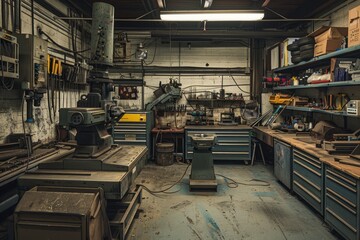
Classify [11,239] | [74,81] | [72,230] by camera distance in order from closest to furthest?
[72,230], [11,239], [74,81]

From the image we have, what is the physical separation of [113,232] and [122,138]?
283 cm

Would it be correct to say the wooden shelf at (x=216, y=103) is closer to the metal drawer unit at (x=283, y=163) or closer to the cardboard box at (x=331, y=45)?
the metal drawer unit at (x=283, y=163)

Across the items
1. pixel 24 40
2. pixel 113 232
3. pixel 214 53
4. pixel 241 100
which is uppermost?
pixel 214 53

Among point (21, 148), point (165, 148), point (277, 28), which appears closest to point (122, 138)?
point (165, 148)

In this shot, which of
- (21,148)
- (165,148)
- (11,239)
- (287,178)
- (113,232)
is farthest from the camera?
(165,148)

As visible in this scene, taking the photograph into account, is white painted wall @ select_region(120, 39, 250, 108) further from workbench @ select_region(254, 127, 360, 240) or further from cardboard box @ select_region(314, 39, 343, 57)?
workbench @ select_region(254, 127, 360, 240)

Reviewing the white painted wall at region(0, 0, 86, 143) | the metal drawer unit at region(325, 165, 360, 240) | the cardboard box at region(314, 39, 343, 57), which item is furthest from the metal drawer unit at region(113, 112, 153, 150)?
the metal drawer unit at region(325, 165, 360, 240)

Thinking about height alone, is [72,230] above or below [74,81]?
below

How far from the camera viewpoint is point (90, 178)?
5.68 feet

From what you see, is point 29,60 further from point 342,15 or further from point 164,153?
point 342,15

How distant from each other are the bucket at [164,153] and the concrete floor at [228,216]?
0.91 meters

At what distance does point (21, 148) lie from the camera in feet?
7.89

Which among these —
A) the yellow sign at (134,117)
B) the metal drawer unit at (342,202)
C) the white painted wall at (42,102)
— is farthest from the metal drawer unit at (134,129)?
the metal drawer unit at (342,202)

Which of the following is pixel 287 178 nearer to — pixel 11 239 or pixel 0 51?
pixel 11 239
